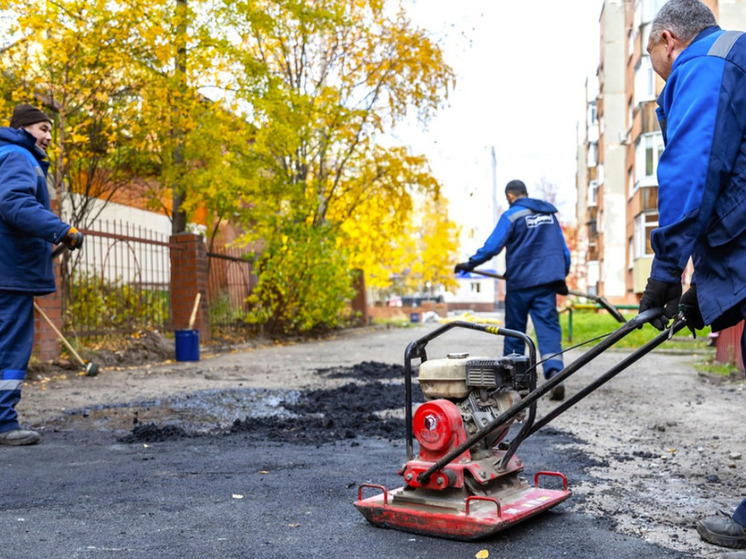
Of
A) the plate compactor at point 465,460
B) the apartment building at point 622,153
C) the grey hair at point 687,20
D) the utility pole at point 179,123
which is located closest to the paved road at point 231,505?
the plate compactor at point 465,460

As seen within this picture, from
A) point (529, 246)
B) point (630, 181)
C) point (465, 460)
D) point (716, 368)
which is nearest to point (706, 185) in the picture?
point (465, 460)

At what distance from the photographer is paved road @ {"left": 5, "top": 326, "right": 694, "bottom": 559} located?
313 centimetres

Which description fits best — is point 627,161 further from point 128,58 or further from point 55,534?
point 55,534

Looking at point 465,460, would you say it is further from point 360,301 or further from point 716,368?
point 360,301

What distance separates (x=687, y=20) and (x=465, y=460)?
6.69ft

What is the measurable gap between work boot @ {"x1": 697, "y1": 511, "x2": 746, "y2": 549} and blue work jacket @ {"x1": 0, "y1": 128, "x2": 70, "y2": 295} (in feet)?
14.1

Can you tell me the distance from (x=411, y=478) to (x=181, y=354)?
9.46 metres

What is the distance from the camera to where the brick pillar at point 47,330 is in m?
10.0

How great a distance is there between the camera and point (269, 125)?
1416 centimetres

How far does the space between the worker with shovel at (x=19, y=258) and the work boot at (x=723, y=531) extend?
425 centimetres

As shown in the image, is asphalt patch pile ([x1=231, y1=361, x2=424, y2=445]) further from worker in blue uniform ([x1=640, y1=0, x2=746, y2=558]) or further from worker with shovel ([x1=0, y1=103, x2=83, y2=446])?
worker in blue uniform ([x1=640, y1=0, x2=746, y2=558])

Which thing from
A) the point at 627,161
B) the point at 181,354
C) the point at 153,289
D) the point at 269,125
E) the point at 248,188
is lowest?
the point at 181,354

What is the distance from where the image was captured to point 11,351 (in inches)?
213

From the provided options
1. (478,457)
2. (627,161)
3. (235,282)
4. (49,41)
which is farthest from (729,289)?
(627,161)
